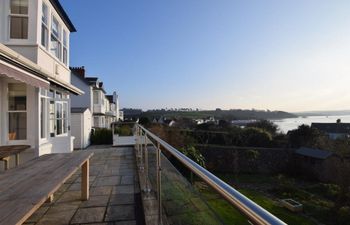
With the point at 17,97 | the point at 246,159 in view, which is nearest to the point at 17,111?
the point at 17,97

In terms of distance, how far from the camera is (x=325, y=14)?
448 inches

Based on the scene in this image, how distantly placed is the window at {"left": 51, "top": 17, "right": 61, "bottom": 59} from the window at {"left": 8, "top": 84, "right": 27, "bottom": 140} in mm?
2259

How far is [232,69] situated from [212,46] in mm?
4818

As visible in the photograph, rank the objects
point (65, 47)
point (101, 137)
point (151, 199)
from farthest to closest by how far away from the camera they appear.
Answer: point (101, 137)
point (65, 47)
point (151, 199)

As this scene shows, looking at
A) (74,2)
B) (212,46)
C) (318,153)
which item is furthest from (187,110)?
(74,2)

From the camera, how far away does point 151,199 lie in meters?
4.06

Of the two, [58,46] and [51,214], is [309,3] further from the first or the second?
[51,214]

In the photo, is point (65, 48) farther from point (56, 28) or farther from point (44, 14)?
point (44, 14)

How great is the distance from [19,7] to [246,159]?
23813mm

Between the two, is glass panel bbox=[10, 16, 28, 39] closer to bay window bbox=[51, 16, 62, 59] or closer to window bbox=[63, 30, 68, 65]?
bay window bbox=[51, 16, 62, 59]

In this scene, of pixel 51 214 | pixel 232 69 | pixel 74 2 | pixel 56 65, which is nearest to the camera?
pixel 51 214

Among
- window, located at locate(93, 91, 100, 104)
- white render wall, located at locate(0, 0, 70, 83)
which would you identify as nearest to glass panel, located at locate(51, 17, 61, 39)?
white render wall, located at locate(0, 0, 70, 83)

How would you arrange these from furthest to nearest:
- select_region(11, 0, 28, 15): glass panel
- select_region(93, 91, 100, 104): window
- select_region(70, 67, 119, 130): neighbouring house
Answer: select_region(93, 91, 100, 104): window → select_region(70, 67, 119, 130): neighbouring house → select_region(11, 0, 28, 15): glass panel

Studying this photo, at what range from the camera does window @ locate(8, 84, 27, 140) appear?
7.29 meters
